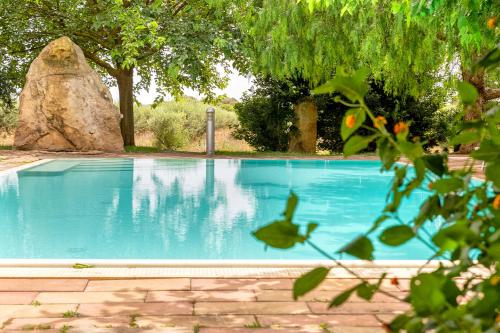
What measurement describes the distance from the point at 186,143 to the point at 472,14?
42.8ft

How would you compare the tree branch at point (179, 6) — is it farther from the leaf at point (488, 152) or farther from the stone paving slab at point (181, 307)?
the leaf at point (488, 152)

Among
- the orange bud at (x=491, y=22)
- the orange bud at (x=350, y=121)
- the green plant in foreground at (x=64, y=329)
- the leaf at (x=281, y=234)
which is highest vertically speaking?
the orange bud at (x=491, y=22)

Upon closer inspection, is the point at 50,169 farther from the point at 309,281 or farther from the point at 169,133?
the point at 309,281

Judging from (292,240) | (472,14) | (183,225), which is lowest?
(183,225)

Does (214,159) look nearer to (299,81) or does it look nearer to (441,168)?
(299,81)

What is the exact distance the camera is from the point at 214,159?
13625 mm

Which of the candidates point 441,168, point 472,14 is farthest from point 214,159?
A: point 441,168

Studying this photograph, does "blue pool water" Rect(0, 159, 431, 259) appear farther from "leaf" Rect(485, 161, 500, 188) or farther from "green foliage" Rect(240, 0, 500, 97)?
"leaf" Rect(485, 161, 500, 188)

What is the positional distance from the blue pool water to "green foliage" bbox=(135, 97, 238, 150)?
555 cm

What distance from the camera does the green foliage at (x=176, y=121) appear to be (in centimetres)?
1814

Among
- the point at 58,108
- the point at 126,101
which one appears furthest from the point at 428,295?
the point at 126,101

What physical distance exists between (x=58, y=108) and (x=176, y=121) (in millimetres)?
5081

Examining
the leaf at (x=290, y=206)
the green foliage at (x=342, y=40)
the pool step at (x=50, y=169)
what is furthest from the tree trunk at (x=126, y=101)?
the leaf at (x=290, y=206)

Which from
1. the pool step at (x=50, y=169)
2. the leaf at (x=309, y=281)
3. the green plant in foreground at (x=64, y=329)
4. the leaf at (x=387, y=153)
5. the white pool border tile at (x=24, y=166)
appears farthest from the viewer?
the pool step at (x=50, y=169)
